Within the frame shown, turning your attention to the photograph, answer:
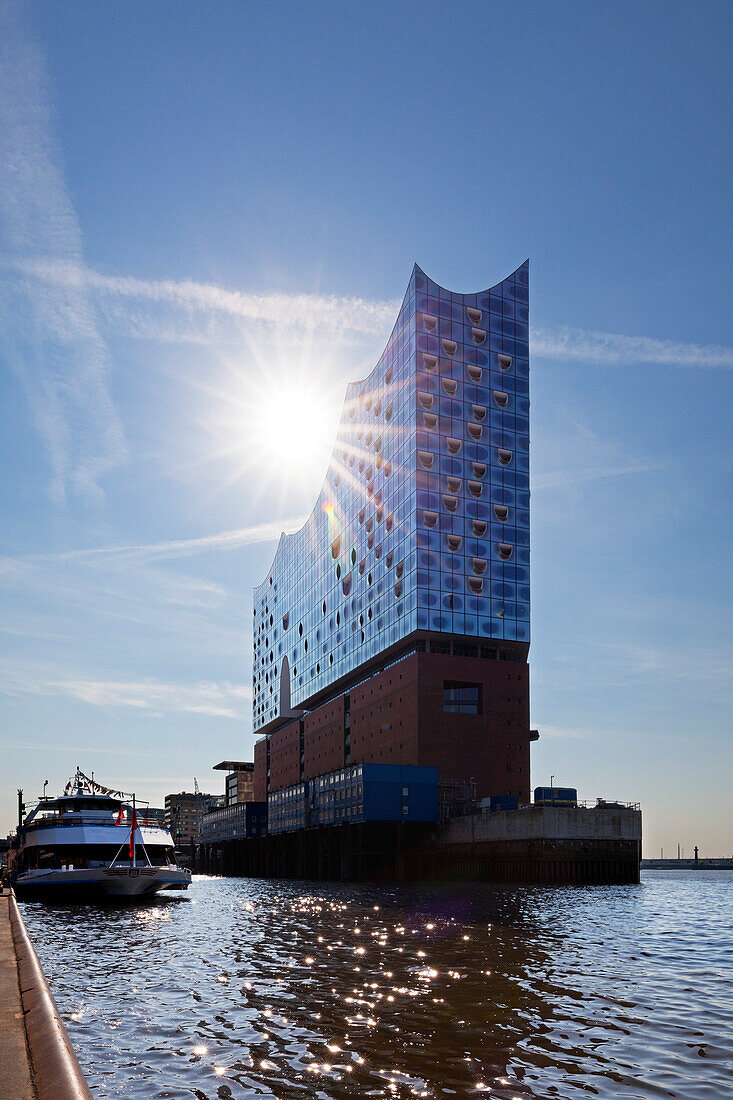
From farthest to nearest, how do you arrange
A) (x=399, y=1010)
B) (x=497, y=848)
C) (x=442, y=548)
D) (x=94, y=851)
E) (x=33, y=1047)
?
1. (x=442, y=548)
2. (x=497, y=848)
3. (x=94, y=851)
4. (x=399, y=1010)
5. (x=33, y=1047)

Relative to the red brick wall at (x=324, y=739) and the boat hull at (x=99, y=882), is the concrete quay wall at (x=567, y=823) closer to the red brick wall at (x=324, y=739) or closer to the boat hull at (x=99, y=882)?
the boat hull at (x=99, y=882)

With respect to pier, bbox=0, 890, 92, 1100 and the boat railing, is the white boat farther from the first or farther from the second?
pier, bbox=0, 890, 92, 1100

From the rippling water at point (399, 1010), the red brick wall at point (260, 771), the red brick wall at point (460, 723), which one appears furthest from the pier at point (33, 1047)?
the red brick wall at point (260, 771)

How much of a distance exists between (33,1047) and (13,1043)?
383 millimetres

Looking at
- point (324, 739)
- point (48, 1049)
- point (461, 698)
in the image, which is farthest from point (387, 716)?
point (48, 1049)

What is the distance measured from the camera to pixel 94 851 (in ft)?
204

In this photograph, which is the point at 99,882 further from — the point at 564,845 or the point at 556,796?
the point at 556,796

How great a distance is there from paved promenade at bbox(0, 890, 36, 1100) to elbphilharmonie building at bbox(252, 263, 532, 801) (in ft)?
302

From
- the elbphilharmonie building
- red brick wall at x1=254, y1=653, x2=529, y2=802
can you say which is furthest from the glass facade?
red brick wall at x1=254, y1=653, x2=529, y2=802

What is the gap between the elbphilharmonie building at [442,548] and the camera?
108 metres

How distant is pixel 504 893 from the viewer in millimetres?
67188

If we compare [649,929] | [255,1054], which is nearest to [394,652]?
[649,929]

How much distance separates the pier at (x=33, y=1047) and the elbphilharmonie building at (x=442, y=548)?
305ft

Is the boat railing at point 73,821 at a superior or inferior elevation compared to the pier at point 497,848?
superior
